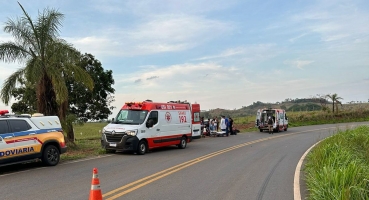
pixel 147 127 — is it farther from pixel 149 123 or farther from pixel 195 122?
pixel 195 122

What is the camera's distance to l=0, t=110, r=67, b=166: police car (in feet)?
34.5

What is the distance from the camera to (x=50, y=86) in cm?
1591

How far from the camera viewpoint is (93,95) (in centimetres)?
2908

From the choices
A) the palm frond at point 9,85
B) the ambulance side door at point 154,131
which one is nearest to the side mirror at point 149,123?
the ambulance side door at point 154,131

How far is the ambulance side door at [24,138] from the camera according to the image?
1084cm

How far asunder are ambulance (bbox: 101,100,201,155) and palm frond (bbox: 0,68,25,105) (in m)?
4.60

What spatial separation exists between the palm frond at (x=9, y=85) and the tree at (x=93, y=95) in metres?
11.6

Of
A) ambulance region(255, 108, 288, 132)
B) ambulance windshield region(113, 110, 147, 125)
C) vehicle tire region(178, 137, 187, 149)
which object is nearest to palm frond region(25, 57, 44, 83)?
ambulance windshield region(113, 110, 147, 125)

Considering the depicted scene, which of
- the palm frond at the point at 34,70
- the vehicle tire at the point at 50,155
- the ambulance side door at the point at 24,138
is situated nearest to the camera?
the ambulance side door at the point at 24,138

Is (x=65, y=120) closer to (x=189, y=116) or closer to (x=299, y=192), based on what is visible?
(x=189, y=116)

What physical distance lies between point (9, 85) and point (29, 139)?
5807mm

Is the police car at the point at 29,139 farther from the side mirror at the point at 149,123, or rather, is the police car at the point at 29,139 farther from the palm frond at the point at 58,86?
the side mirror at the point at 149,123

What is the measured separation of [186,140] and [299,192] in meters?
11.6

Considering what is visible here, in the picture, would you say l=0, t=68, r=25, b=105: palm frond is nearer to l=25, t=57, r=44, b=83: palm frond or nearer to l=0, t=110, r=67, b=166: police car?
l=25, t=57, r=44, b=83: palm frond
